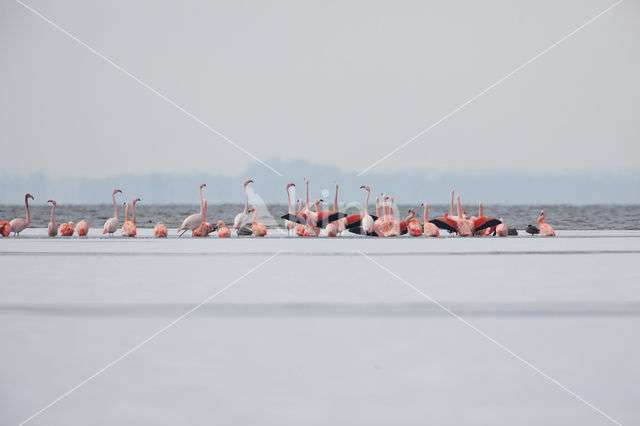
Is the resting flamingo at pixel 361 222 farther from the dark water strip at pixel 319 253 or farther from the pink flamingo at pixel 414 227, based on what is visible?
the dark water strip at pixel 319 253

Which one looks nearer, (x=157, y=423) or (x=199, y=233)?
(x=157, y=423)

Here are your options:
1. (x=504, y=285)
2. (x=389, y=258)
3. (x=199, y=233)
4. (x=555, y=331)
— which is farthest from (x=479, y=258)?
(x=199, y=233)

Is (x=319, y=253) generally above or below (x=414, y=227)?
below

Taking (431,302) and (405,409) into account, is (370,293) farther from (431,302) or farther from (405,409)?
(405,409)

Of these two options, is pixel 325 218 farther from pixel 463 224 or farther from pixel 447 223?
pixel 463 224

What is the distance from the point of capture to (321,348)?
535cm

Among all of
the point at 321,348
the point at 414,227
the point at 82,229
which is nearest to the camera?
the point at 321,348

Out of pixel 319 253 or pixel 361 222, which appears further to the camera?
pixel 361 222

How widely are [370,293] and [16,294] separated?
14.3 feet

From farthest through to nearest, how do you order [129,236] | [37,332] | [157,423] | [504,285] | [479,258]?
[129,236], [479,258], [504,285], [37,332], [157,423]

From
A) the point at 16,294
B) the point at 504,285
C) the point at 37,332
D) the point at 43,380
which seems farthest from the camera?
the point at 504,285

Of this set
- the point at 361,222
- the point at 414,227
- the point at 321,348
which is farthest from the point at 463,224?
the point at 321,348

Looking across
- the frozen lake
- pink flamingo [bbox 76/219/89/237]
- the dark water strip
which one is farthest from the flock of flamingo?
the frozen lake

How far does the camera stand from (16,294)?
8.45 m
